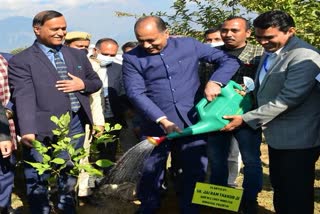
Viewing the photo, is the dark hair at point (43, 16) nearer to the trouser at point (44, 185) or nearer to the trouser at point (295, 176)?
the trouser at point (44, 185)

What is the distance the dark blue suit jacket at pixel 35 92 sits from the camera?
3139mm

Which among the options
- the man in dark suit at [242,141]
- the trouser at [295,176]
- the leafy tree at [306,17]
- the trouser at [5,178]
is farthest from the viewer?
the leafy tree at [306,17]

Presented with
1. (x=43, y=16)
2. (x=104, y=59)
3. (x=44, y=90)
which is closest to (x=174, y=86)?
(x=44, y=90)

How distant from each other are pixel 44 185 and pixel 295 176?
1.95m

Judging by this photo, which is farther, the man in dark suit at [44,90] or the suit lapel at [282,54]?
the man in dark suit at [44,90]

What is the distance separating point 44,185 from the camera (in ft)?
11.2

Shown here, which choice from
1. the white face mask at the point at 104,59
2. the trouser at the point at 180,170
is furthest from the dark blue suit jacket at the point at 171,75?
the white face mask at the point at 104,59

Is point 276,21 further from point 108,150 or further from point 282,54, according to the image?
point 108,150

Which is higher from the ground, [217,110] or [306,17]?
[306,17]

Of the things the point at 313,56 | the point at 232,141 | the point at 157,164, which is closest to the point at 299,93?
the point at 313,56

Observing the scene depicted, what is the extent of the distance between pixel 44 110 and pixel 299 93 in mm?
1885

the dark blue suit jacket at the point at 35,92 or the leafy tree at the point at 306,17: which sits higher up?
the leafy tree at the point at 306,17

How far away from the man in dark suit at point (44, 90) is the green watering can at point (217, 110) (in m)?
0.75

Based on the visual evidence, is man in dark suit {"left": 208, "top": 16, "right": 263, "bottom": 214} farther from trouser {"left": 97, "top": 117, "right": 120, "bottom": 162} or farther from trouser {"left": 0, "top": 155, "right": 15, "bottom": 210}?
trouser {"left": 0, "top": 155, "right": 15, "bottom": 210}
